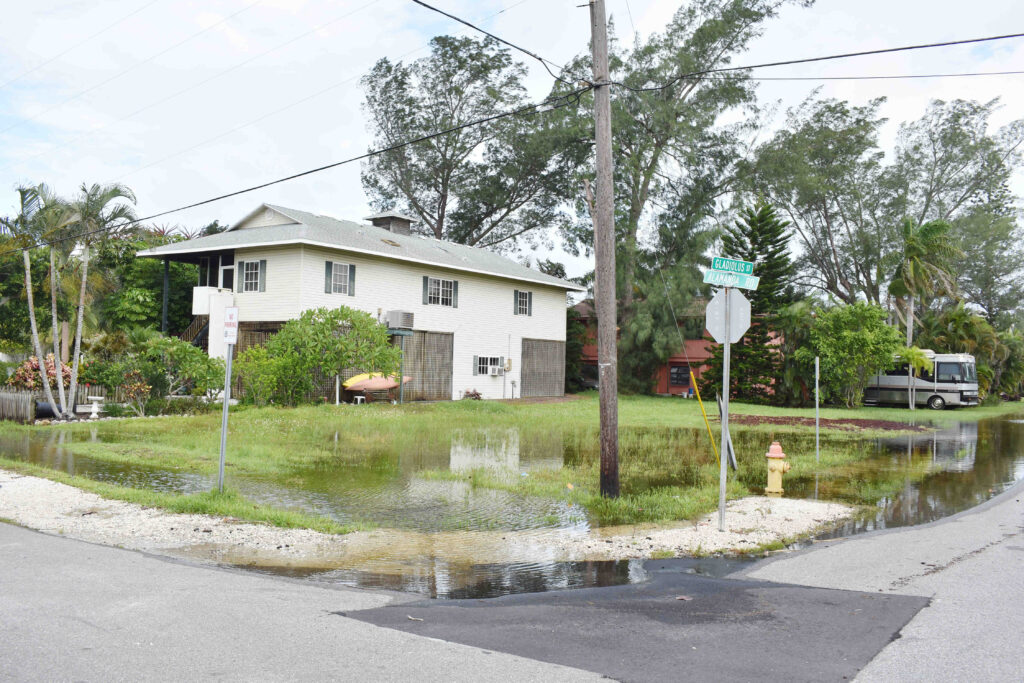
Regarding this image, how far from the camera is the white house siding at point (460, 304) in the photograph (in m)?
29.2

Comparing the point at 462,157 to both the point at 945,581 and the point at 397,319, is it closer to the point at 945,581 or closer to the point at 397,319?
the point at 397,319

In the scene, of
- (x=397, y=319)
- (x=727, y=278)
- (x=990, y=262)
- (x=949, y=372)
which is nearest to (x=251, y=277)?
(x=397, y=319)

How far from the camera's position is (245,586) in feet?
22.3

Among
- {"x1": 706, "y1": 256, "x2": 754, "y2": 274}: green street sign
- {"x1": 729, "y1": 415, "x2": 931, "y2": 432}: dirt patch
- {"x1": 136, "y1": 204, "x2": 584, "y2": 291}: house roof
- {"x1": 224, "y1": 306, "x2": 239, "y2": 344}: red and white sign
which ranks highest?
{"x1": 136, "y1": 204, "x2": 584, "y2": 291}: house roof

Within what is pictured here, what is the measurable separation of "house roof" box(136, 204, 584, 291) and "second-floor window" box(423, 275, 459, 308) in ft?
2.95

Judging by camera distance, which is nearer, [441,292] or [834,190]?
[441,292]

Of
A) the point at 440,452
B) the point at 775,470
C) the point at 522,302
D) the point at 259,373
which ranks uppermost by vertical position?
the point at 522,302

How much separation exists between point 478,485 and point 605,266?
4005mm

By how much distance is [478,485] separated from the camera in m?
12.6

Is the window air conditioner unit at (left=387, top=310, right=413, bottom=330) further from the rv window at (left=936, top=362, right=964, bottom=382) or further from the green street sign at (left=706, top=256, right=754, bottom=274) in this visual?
the rv window at (left=936, top=362, right=964, bottom=382)

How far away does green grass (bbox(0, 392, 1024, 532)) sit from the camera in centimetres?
1115

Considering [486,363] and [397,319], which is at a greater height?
[397,319]

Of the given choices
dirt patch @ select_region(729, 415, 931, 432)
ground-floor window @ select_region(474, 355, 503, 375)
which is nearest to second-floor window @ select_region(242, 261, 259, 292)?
ground-floor window @ select_region(474, 355, 503, 375)

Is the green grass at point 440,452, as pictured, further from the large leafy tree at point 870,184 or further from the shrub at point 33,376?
the large leafy tree at point 870,184
